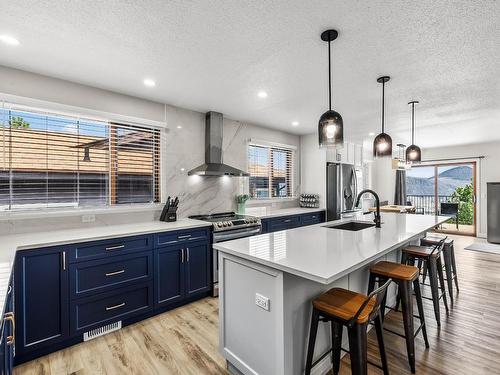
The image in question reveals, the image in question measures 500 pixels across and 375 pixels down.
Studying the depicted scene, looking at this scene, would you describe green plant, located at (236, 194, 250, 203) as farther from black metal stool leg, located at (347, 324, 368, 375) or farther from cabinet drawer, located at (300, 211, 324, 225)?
black metal stool leg, located at (347, 324, 368, 375)

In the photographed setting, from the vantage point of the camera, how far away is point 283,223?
4449mm

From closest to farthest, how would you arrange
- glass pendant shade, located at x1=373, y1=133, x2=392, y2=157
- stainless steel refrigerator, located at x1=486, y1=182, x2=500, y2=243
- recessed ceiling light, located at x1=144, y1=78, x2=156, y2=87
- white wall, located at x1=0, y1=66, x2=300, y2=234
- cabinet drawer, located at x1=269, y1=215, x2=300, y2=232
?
white wall, located at x1=0, y1=66, x2=300, y2=234, recessed ceiling light, located at x1=144, y1=78, x2=156, y2=87, glass pendant shade, located at x1=373, y1=133, x2=392, y2=157, cabinet drawer, located at x1=269, y1=215, x2=300, y2=232, stainless steel refrigerator, located at x1=486, y1=182, x2=500, y2=243

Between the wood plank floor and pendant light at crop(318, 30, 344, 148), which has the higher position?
pendant light at crop(318, 30, 344, 148)

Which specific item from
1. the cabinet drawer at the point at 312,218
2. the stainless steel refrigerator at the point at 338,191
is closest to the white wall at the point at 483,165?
the stainless steel refrigerator at the point at 338,191

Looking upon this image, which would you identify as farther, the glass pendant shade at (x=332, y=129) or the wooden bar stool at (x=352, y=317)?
the glass pendant shade at (x=332, y=129)

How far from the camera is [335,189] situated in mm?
5324

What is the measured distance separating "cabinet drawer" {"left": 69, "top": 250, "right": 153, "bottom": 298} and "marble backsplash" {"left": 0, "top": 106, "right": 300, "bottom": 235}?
0.69m

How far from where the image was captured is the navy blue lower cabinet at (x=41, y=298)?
6.70 ft

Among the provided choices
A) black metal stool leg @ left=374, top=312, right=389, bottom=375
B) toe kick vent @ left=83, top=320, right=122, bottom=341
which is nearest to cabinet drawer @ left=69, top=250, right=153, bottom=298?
toe kick vent @ left=83, top=320, right=122, bottom=341

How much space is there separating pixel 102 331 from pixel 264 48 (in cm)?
300

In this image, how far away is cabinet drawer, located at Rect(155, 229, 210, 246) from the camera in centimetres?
286

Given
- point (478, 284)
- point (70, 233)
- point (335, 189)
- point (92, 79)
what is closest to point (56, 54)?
point (92, 79)

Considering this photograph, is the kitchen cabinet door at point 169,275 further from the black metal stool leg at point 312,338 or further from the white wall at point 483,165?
the white wall at point 483,165

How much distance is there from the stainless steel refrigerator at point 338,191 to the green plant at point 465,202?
14.6ft
